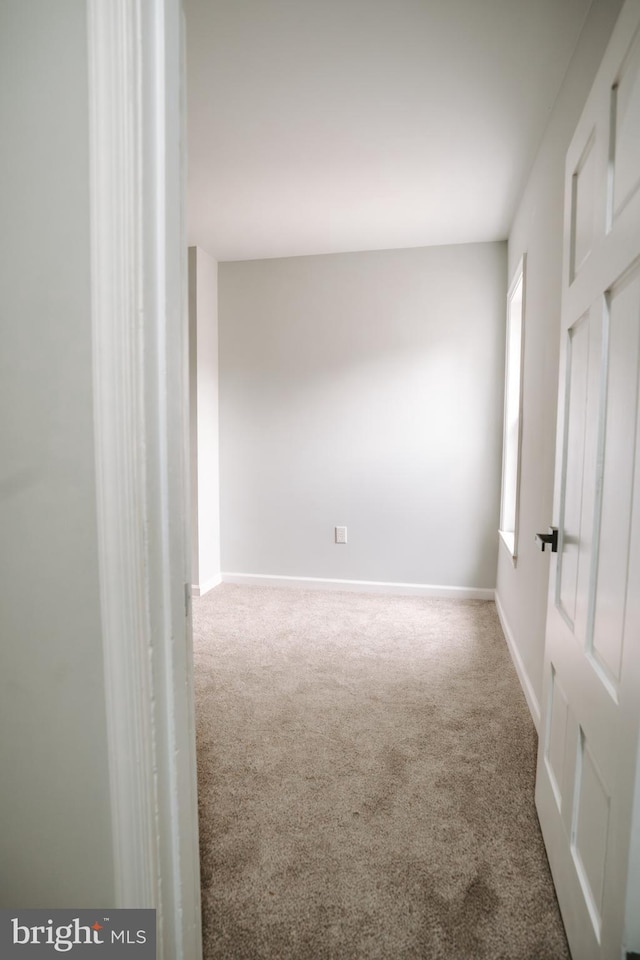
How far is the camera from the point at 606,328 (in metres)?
1.10

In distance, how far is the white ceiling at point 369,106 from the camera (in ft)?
5.35

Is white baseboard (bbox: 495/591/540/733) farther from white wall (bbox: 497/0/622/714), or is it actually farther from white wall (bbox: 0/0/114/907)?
white wall (bbox: 0/0/114/907)

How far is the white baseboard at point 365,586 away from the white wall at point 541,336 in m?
0.92

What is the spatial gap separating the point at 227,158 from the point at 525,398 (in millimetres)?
1899

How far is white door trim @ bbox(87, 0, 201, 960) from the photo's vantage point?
724mm

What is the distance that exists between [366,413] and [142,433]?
10.4 feet

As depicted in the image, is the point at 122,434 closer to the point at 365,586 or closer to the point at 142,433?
the point at 142,433

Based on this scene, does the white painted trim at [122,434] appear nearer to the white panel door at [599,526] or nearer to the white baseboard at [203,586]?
the white panel door at [599,526]

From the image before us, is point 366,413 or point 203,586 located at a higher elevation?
point 366,413

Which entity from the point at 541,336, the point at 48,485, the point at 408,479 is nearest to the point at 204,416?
the point at 408,479

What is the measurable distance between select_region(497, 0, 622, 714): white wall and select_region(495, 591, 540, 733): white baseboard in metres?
0.01

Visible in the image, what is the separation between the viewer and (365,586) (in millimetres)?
3977

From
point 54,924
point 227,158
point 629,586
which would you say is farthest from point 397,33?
point 54,924

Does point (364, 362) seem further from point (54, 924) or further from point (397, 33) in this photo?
point (54, 924)
